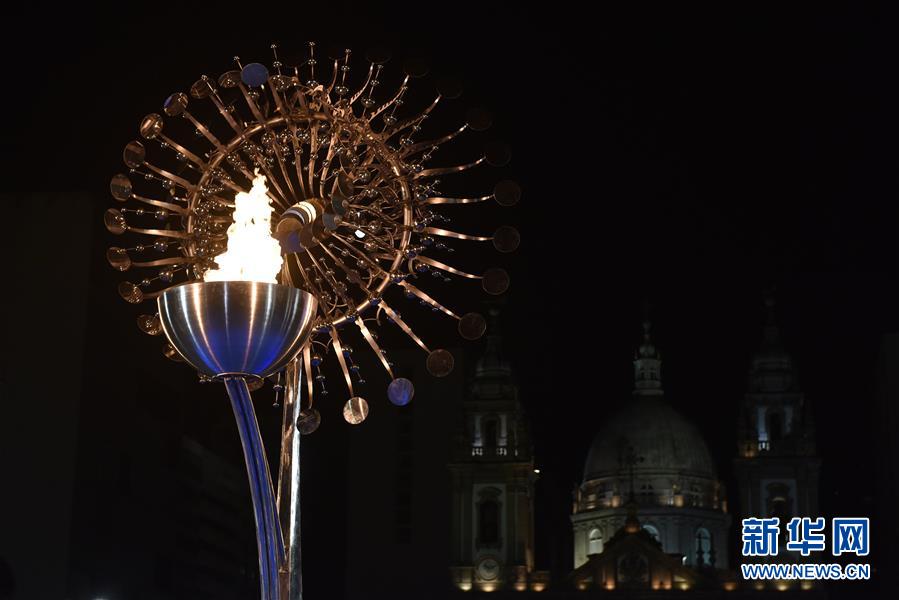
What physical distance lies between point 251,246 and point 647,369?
71326 millimetres

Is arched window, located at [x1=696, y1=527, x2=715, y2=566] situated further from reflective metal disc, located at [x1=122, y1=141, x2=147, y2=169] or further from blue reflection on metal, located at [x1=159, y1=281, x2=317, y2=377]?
blue reflection on metal, located at [x1=159, y1=281, x2=317, y2=377]

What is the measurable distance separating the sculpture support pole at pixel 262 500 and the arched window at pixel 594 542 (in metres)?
68.1

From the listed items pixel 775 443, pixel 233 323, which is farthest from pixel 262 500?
pixel 775 443

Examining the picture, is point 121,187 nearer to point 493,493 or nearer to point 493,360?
point 493,493

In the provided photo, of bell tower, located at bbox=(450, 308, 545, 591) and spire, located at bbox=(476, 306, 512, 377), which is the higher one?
spire, located at bbox=(476, 306, 512, 377)

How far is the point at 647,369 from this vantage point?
77.4 m

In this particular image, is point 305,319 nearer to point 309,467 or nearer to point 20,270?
point 20,270

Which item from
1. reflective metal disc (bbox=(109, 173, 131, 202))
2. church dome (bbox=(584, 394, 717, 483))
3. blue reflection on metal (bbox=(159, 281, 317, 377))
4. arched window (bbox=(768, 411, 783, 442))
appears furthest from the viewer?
church dome (bbox=(584, 394, 717, 483))

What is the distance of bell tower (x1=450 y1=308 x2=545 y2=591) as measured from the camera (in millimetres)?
65000

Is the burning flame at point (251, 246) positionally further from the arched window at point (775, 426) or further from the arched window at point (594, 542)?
the arched window at point (594, 542)

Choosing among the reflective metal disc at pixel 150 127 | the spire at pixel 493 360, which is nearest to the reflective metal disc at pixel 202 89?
the reflective metal disc at pixel 150 127

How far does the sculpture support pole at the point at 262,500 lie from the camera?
7.21m

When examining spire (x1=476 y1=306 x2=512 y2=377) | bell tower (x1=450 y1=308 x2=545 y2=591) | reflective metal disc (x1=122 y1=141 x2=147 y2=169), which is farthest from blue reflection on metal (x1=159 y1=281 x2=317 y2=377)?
spire (x1=476 y1=306 x2=512 y2=377)

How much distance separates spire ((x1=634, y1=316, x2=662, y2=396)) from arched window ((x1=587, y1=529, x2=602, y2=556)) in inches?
282
